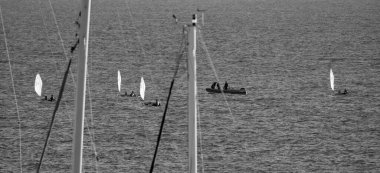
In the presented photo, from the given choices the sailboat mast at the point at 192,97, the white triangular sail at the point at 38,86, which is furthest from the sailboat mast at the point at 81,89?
the white triangular sail at the point at 38,86

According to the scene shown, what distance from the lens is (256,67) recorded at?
529ft

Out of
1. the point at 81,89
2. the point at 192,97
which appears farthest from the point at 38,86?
the point at 81,89

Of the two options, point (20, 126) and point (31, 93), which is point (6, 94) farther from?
point (20, 126)

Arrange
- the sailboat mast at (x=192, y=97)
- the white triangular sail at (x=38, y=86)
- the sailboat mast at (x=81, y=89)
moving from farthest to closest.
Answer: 1. the white triangular sail at (x=38, y=86)
2. the sailboat mast at (x=192, y=97)
3. the sailboat mast at (x=81, y=89)

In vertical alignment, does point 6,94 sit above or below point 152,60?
below

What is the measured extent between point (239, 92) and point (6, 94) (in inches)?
1182

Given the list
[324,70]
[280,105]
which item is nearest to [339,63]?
[324,70]

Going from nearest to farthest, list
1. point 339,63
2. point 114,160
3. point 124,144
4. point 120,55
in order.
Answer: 1. point 114,160
2. point 124,144
3. point 339,63
4. point 120,55

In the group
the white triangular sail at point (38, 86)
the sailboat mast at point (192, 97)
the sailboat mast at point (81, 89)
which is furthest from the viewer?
the white triangular sail at point (38, 86)

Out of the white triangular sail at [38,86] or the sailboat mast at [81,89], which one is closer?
the sailboat mast at [81,89]

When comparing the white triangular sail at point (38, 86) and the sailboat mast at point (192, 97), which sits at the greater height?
the white triangular sail at point (38, 86)

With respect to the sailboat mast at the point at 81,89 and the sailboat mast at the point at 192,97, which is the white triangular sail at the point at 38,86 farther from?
the sailboat mast at the point at 81,89

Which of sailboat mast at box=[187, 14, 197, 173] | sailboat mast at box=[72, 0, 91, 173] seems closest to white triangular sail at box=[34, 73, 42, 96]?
sailboat mast at box=[187, 14, 197, 173]

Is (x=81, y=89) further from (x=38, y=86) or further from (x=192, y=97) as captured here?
(x=38, y=86)
